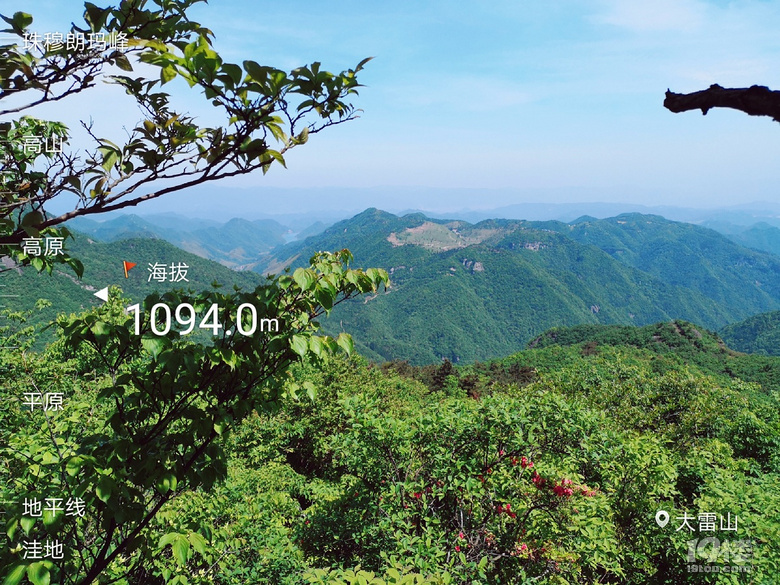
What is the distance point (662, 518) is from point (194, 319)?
30.6 feet

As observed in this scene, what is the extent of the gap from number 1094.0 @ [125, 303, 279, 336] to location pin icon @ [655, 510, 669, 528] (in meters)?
8.79

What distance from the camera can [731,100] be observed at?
1335mm

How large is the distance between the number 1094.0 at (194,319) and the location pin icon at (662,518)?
879 cm

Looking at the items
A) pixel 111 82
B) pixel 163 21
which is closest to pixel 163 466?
pixel 111 82

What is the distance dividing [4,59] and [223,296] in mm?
1479

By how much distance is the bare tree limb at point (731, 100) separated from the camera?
4.00 feet

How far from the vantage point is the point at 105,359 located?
2.45 meters

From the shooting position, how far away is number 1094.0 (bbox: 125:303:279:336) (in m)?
2.29

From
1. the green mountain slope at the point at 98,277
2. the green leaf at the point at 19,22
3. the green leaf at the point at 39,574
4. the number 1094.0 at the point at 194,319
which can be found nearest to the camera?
the green leaf at the point at 39,574

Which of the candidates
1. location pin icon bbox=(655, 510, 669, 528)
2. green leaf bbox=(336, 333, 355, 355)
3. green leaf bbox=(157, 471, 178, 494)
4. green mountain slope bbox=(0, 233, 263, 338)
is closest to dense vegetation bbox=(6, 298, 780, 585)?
location pin icon bbox=(655, 510, 669, 528)

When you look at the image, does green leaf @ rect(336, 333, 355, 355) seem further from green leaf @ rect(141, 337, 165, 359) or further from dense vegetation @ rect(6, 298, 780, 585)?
dense vegetation @ rect(6, 298, 780, 585)

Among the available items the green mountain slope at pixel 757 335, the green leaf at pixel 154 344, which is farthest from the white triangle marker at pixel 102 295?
the green mountain slope at pixel 757 335

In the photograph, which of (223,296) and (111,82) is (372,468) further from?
(111,82)

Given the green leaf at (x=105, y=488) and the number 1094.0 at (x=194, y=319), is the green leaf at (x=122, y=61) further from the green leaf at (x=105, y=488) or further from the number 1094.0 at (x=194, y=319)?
the green leaf at (x=105, y=488)
